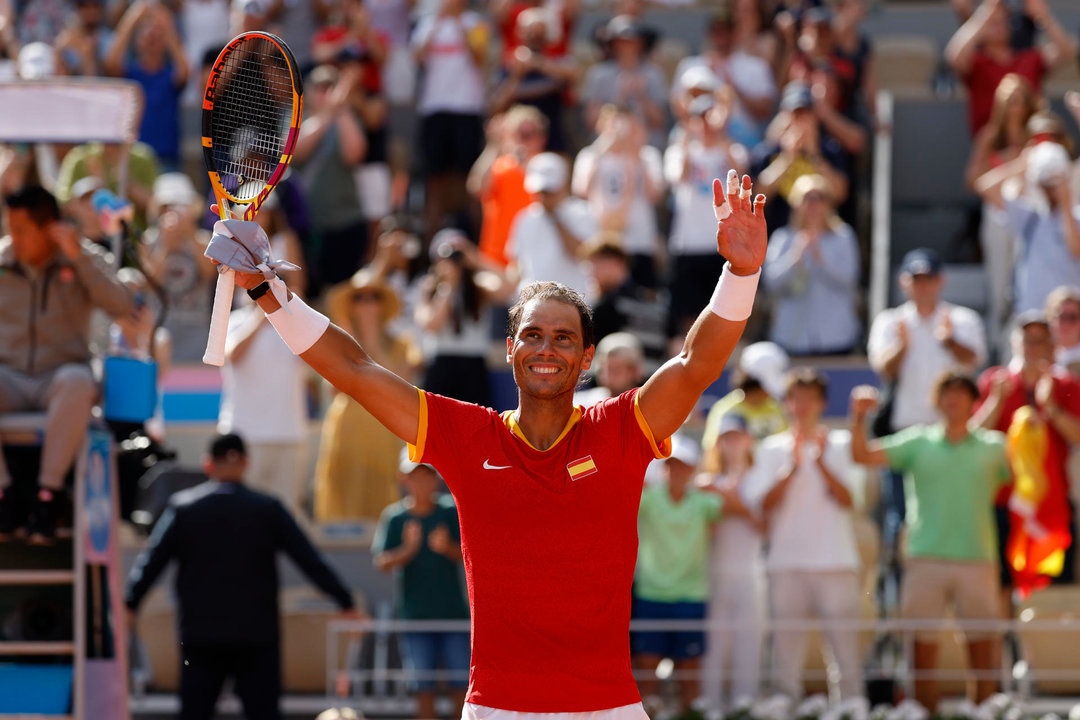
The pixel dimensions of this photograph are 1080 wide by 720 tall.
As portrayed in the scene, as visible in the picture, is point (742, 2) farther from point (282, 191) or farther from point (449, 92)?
point (282, 191)

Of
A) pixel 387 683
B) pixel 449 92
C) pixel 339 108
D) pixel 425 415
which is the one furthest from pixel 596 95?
pixel 425 415

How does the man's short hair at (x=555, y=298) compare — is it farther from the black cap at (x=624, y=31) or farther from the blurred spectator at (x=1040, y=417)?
the black cap at (x=624, y=31)

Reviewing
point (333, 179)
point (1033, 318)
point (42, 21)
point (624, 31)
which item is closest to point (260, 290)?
point (1033, 318)

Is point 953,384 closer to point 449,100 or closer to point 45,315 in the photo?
point 45,315

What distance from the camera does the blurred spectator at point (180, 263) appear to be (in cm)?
1166

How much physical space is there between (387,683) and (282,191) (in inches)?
168

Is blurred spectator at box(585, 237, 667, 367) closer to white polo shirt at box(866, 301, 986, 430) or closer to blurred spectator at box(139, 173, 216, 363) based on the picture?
white polo shirt at box(866, 301, 986, 430)

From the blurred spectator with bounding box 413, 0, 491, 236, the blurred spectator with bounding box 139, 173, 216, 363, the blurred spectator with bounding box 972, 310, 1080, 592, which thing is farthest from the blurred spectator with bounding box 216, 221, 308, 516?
the blurred spectator with bounding box 972, 310, 1080, 592

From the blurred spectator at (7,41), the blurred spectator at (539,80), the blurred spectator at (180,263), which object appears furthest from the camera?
the blurred spectator at (539,80)

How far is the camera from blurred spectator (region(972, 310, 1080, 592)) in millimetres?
9203

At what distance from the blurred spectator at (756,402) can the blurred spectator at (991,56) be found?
415 cm

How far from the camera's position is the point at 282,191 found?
1275 cm

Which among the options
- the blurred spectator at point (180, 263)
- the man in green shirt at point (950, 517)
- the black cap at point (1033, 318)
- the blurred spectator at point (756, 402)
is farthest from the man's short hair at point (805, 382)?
the blurred spectator at point (180, 263)

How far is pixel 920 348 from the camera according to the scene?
10359 mm
